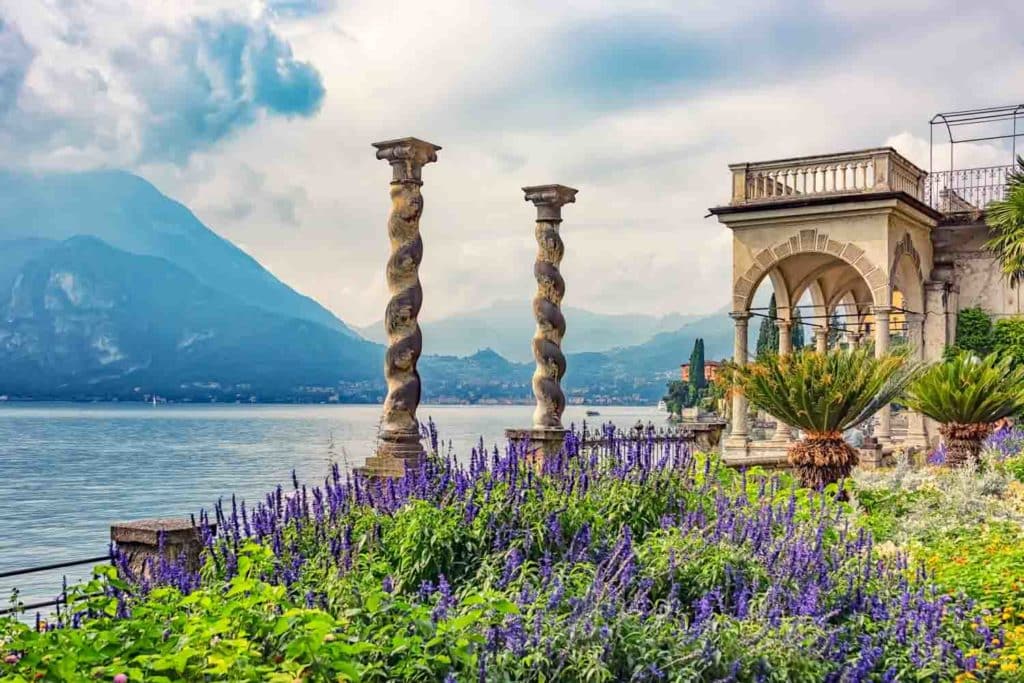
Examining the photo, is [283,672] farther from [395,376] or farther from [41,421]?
[41,421]

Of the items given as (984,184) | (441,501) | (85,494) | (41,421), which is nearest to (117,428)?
(41,421)

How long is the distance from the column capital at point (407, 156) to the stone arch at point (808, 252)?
11.1 metres

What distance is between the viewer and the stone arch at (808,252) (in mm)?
19234

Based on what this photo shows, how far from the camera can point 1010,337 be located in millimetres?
20406

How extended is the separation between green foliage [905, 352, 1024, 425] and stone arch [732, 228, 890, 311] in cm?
423

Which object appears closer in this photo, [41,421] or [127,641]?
[127,641]

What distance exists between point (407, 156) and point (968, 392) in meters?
8.43

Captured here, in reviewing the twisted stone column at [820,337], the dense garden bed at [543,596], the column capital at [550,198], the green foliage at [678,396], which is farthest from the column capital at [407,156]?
the green foliage at [678,396]

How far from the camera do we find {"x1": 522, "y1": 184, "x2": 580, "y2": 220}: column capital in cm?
1241

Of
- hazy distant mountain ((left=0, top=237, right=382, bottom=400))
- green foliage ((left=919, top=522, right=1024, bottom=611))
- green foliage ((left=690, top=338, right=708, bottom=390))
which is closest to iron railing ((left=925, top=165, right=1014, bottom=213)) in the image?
green foliage ((left=919, top=522, right=1024, bottom=611))

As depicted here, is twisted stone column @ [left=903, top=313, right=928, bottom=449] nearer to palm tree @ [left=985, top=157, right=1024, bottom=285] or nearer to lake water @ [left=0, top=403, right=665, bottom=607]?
palm tree @ [left=985, top=157, right=1024, bottom=285]

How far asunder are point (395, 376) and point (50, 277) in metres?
192

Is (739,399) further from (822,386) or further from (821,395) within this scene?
(822,386)

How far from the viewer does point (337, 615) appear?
4.46 m
